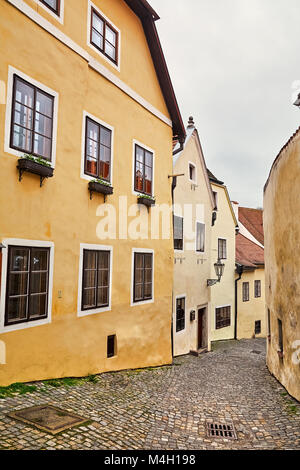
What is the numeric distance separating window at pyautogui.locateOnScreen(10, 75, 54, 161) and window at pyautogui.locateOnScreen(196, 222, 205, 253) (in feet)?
35.7

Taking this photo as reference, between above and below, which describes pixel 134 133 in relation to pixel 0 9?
below

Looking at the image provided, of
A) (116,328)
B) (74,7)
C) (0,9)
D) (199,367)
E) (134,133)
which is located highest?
(74,7)

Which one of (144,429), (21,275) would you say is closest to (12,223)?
(21,275)

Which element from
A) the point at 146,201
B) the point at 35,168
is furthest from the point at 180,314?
the point at 35,168

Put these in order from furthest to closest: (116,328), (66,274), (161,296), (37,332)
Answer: (161,296)
(116,328)
(66,274)
(37,332)

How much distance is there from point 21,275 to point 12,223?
107 cm

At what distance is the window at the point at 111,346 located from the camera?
33.6ft

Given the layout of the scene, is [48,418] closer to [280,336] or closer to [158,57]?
[280,336]

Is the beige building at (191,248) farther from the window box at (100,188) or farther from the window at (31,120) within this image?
the window at (31,120)

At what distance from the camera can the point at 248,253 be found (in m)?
26.9

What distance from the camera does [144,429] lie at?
258 inches

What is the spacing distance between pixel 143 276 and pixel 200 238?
6784 millimetres

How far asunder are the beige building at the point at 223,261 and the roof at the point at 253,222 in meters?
7.11

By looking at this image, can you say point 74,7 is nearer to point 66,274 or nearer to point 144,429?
point 66,274
